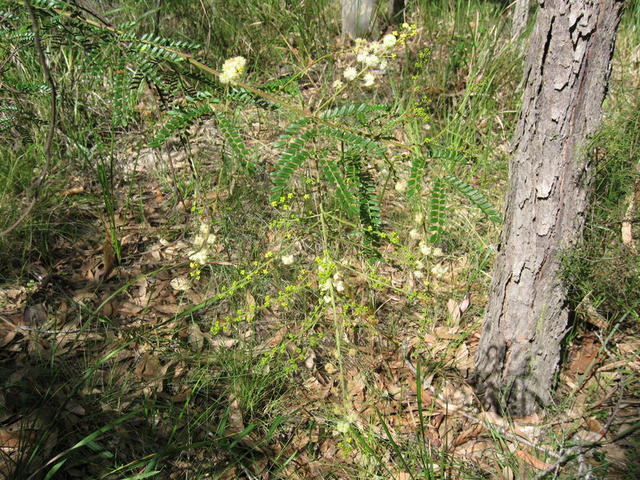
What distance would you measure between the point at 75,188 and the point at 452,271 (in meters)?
2.11

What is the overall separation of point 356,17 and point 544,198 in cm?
275

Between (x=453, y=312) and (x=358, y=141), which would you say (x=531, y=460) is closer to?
(x=453, y=312)

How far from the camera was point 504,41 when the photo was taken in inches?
141

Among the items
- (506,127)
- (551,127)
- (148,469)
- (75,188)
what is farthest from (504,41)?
(148,469)

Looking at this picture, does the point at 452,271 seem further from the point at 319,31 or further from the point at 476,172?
the point at 319,31

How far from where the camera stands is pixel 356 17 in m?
3.91

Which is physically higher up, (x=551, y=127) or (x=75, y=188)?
(x=551, y=127)

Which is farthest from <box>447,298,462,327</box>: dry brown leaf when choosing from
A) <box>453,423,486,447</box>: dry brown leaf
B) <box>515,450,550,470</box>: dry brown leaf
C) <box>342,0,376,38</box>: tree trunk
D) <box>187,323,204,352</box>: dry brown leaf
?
<box>342,0,376,38</box>: tree trunk

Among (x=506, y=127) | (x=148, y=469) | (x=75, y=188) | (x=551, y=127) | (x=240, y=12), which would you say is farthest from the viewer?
(x=240, y=12)

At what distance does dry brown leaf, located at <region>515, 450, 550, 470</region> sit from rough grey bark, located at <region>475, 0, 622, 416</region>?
7.3 inches

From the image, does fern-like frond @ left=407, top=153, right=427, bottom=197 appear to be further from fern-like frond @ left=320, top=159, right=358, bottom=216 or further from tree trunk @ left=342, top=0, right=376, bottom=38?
tree trunk @ left=342, top=0, right=376, bottom=38

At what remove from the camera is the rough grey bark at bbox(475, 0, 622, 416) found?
1514 mm

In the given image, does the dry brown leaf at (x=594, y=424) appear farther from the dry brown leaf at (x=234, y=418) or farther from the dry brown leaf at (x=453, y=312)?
the dry brown leaf at (x=234, y=418)

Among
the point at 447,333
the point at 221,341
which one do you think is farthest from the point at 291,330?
the point at 447,333
